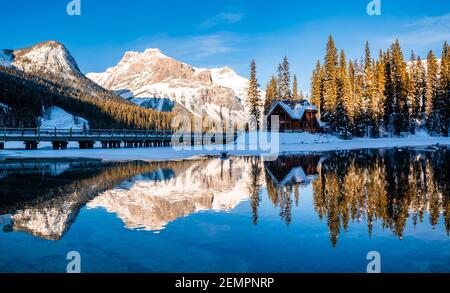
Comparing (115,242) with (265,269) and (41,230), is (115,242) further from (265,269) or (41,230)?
(265,269)

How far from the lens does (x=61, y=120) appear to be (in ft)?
472

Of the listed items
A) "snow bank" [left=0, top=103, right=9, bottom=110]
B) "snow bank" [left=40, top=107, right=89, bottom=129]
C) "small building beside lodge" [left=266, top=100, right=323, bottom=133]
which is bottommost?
"small building beside lodge" [left=266, top=100, right=323, bottom=133]

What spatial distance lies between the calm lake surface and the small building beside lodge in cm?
5137

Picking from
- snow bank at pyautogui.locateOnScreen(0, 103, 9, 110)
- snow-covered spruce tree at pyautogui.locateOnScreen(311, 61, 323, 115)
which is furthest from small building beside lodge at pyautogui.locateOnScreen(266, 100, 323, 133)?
snow bank at pyautogui.locateOnScreen(0, 103, 9, 110)

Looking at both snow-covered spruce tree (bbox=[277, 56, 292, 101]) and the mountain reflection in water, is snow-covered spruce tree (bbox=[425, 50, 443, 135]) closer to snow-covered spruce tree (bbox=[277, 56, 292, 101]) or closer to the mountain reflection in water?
snow-covered spruce tree (bbox=[277, 56, 292, 101])

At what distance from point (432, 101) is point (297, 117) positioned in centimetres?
3169

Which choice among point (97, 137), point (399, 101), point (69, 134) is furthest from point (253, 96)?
point (69, 134)

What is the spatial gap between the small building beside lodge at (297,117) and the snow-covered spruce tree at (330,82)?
2.45m

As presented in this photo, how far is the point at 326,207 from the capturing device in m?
11.6

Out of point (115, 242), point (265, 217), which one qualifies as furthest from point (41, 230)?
point (265, 217)

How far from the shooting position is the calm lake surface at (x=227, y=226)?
7.07 meters

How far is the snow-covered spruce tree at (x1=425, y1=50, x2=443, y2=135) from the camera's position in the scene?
2960 inches

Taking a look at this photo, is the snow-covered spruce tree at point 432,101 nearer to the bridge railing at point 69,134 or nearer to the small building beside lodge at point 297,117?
the small building beside lodge at point 297,117

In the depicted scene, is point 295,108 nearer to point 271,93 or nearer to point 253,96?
point 253,96
